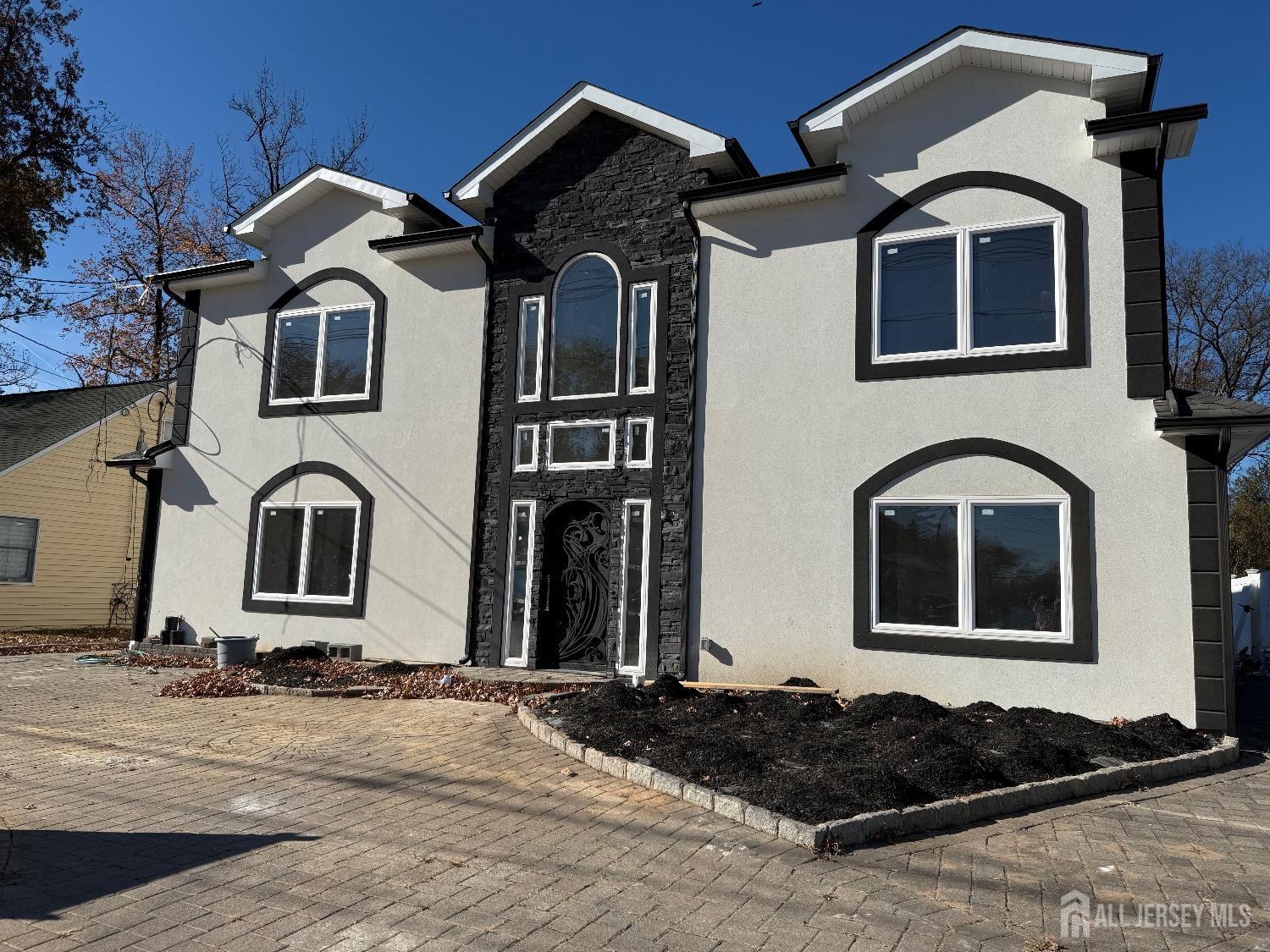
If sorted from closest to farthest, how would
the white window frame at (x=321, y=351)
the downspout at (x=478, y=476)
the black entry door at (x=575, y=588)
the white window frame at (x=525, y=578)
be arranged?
the black entry door at (x=575, y=588) < the white window frame at (x=525, y=578) < the downspout at (x=478, y=476) < the white window frame at (x=321, y=351)

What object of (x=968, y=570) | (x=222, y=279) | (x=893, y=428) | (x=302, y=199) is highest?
(x=302, y=199)

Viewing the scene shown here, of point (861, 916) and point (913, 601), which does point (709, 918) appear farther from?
point (913, 601)

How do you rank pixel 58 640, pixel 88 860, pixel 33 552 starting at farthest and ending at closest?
1. pixel 33 552
2. pixel 58 640
3. pixel 88 860

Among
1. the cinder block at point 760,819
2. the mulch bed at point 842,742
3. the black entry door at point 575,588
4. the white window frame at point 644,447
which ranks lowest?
the cinder block at point 760,819

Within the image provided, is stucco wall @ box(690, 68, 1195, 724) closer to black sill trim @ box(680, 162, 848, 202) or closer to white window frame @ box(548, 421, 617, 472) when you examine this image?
black sill trim @ box(680, 162, 848, 202)

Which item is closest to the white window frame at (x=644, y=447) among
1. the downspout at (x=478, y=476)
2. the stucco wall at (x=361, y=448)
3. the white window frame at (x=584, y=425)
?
the white window frame at (x=584, y=425)

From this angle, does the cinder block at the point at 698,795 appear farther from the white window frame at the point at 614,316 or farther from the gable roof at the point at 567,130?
the gable roof at the point at 567,130

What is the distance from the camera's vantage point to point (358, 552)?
13.8m

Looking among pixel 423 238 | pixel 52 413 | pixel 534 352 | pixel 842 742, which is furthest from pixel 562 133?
pixel 52 413

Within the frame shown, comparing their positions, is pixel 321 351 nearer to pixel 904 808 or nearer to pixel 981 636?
pixel 981 636

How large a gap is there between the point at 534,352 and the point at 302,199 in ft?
18.1

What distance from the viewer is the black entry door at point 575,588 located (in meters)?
12.2

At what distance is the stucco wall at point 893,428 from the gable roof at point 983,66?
0.61 ft

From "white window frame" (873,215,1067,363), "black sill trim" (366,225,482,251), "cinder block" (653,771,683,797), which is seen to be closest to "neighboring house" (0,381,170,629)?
"black sill trim" (366,225,482,251)
